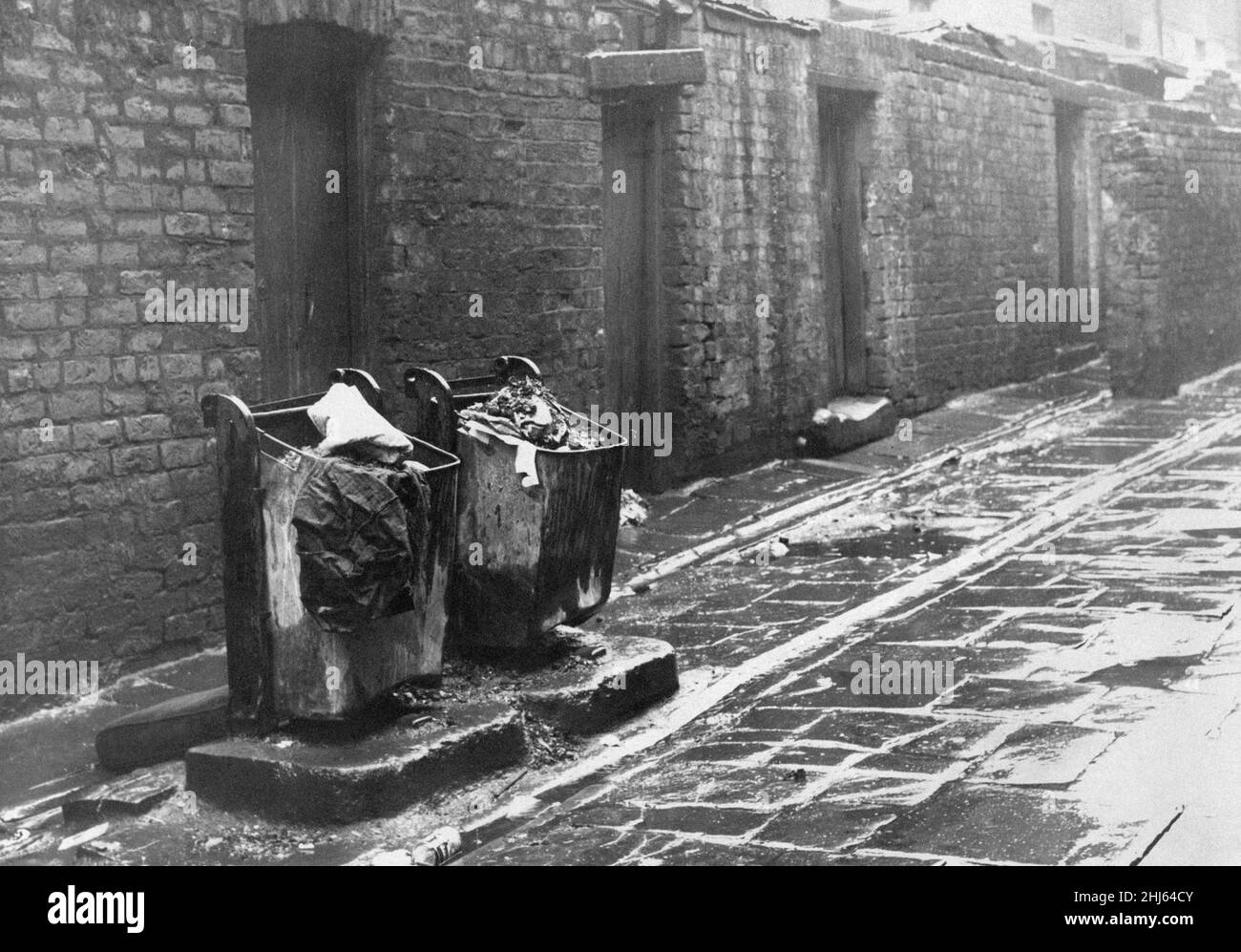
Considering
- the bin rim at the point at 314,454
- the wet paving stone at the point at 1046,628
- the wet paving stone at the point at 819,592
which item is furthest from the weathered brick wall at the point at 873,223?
the bin rim at the point at 314,454

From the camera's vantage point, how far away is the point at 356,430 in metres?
5.38

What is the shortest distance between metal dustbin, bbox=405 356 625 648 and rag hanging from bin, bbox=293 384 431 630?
3.01ft

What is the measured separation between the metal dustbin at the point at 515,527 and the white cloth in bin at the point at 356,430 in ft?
2.23

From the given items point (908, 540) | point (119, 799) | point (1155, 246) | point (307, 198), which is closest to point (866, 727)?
point (119, 799)

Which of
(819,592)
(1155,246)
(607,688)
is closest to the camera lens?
(607,688)

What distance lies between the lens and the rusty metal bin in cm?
535

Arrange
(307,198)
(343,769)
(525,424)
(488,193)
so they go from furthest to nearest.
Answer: (488,193) → (307,198) → (525,424) → (343,769)

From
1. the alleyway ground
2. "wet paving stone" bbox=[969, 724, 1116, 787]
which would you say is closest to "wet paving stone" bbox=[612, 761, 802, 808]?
the alleyway ground

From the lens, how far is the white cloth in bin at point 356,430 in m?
5.36

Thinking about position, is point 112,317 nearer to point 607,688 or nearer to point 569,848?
point 607,688

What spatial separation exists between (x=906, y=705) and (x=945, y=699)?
0.16 meters
